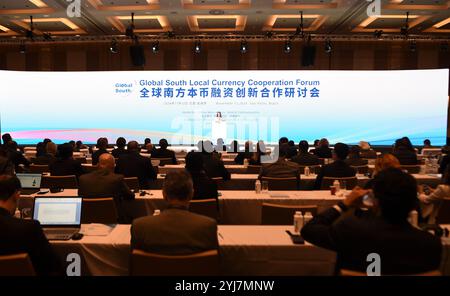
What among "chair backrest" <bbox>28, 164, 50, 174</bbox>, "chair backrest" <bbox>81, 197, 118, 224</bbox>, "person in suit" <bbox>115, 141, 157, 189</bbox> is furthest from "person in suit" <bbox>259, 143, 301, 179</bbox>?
"chair backrest" <bbox>28, 164, 50, 174</bbox>

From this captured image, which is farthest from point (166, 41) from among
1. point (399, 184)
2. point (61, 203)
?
point (399, 184)

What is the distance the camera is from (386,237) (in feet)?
6.15

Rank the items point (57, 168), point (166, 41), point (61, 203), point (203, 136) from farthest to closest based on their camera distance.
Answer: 1. point (166, 41)
2. point (203, 136)
3. point (57, 168)
4. point (61, 203)

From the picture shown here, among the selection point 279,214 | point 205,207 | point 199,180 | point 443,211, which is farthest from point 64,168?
point 443,211

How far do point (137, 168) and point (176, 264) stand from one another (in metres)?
3.75

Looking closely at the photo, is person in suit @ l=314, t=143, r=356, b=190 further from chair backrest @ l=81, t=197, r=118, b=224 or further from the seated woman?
chair backrest @ l=81, t=197, r=118, b=224

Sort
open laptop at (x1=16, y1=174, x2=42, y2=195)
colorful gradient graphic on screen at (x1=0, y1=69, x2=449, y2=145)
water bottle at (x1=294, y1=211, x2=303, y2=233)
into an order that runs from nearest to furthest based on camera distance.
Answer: water bottle at (x1=294, y1=211, x2=303, y2=233)
open laptop at (x1=16, y1=174, x2=42, y2=195)
colorful gradient graphic on screen at (x1=0, y1=69, x2=449, y2=145)

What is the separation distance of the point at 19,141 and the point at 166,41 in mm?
6286

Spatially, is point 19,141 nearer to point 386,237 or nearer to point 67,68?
point 67,68

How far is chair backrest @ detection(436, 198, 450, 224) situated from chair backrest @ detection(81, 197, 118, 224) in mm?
3305

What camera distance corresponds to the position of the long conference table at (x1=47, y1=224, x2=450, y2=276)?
110 inches

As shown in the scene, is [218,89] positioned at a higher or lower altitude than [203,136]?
higher

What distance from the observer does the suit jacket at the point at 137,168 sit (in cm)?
573
